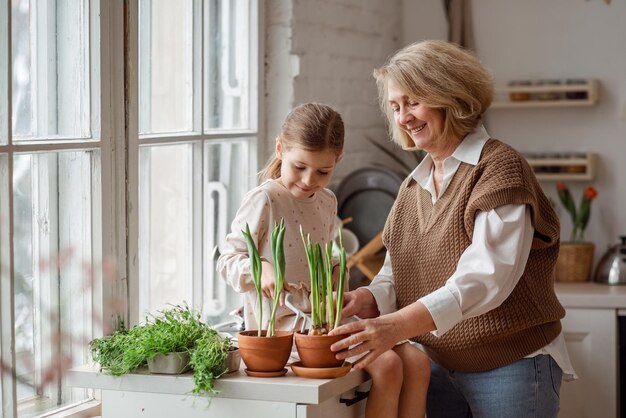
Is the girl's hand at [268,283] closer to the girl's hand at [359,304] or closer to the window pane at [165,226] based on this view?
the girl's hand at [359,304]

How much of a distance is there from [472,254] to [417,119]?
35 cm

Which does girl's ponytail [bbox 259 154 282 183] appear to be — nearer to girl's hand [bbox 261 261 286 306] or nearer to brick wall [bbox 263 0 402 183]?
girl's hand [bbox 261 261 286 306]

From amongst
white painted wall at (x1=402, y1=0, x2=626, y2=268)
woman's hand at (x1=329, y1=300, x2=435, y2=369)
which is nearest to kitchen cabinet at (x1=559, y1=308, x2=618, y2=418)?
white painted wall at (x1=402, y1=0, x2=626, y2=268)

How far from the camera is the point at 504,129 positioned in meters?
4.35

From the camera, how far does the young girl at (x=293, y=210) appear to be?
2.25 metres

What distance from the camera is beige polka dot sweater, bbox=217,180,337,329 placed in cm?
224

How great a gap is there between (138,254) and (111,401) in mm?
696

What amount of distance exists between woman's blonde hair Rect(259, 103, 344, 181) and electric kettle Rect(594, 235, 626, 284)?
6.64 ft

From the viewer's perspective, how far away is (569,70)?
14.0ft

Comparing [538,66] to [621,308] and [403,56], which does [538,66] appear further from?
[403,56]

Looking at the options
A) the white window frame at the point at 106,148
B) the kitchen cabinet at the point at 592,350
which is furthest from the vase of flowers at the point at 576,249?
the white window frame at the point at 106,148

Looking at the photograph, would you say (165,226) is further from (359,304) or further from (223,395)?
(223,395)

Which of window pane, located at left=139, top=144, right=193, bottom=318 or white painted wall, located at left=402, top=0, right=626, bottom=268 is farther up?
white painted wall, located at left=402, top=0, right=626, bottom=268

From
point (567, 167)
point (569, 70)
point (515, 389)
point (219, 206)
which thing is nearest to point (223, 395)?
point (515, 389)
